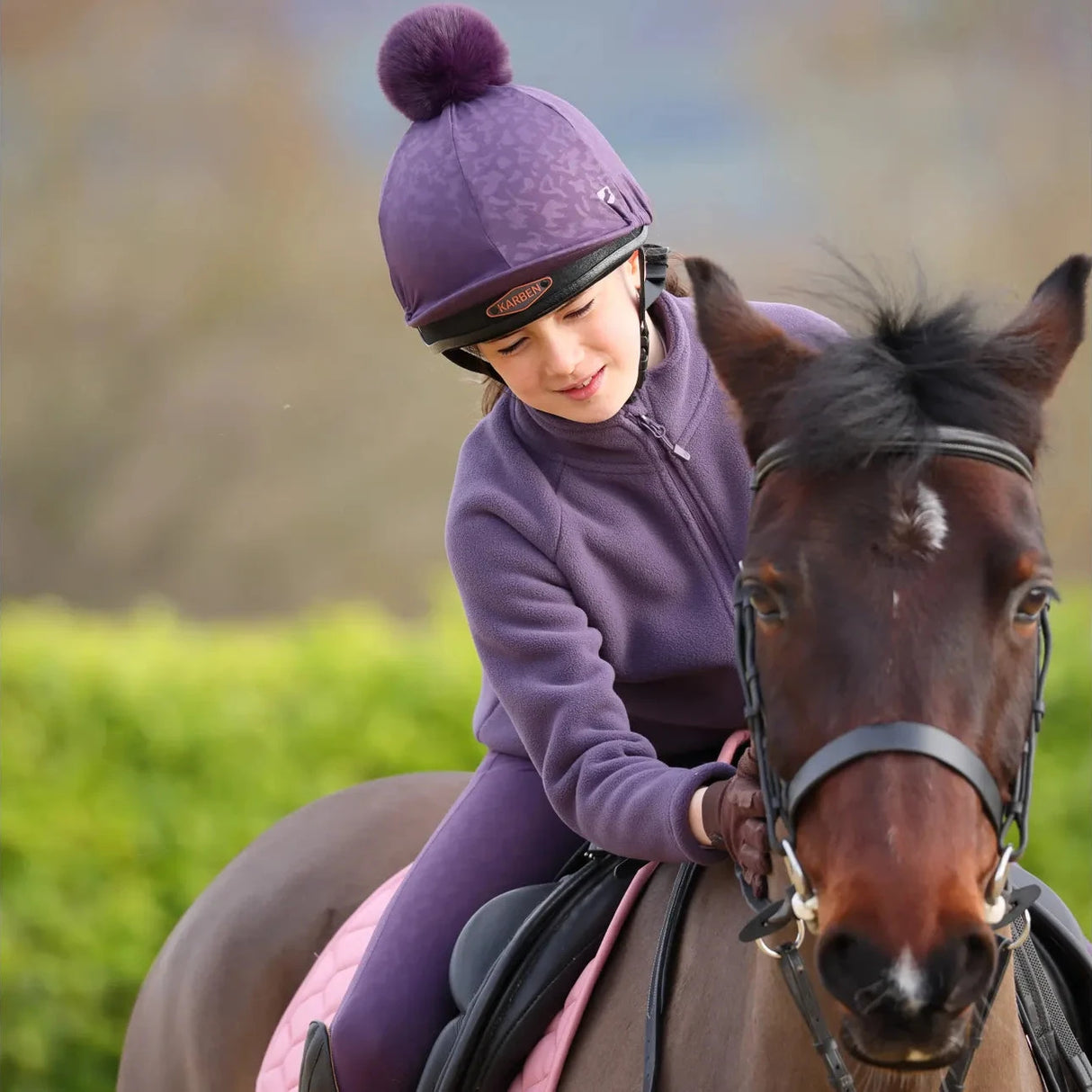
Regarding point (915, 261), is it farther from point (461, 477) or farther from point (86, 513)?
point (86, 513)

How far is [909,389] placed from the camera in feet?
5.53

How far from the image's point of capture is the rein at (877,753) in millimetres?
1523

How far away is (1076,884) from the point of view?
5.02 metres

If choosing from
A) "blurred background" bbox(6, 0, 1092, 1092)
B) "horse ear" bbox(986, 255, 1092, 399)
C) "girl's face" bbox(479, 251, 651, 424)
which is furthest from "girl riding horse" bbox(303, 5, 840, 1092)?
"blurred background" bbox(6, 0, 1092, 1092)

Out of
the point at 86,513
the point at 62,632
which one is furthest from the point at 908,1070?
the point at 86,513

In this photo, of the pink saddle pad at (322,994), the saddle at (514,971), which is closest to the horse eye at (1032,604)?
the saddle at (514,971)

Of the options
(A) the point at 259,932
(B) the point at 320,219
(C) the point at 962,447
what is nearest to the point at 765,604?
(C) the point at 962,447

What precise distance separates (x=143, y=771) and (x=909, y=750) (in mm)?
4494

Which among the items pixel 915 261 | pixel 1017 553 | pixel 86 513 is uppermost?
pixel 915 261

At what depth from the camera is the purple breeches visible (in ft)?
7.87

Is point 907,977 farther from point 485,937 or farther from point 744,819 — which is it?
point 485,937

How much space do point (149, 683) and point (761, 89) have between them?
28.5ft

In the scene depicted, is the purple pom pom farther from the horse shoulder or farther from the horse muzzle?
Answer: the horse shoulder

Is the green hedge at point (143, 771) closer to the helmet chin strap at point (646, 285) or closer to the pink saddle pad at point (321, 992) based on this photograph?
the pink saddle pad at point (321, 992)
